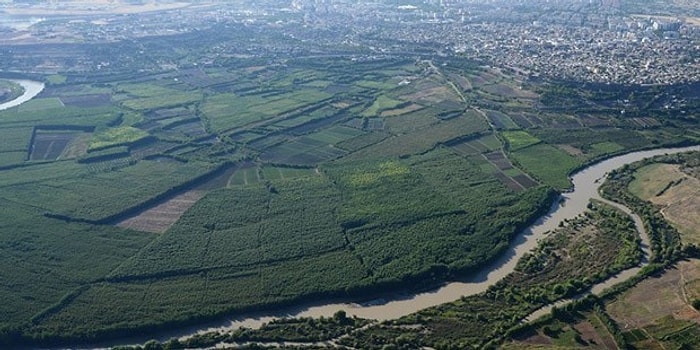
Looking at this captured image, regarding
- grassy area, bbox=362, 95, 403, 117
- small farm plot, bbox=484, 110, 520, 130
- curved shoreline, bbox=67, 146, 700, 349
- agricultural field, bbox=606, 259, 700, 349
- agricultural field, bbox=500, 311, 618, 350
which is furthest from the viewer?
grassy area, bbox=362, 95, 403, 117

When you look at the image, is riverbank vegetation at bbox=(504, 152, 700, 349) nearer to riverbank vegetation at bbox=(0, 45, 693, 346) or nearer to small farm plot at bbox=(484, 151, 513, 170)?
riverbank vegetation at bbox=(0, 45, 693, 346)

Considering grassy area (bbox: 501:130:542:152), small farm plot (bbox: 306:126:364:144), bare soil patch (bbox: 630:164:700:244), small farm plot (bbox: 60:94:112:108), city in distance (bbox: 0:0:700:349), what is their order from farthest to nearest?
small farm plot (bbox: 60:94:112:108), small farm plot (bbox: 306:126:364:144), grassy area (bbox: 501:130:542:152), bare soil patch (bbox: 630:164:700:244), city in distance (bbox: 0:0:700:349)

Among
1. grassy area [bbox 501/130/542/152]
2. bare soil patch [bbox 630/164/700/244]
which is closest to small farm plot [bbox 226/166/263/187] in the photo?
grassy area [bbox 501/130/542/152]

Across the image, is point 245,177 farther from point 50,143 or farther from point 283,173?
point 50,143

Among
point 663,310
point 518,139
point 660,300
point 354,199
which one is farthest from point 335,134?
point 663,310

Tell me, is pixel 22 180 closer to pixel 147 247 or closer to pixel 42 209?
pixel 42 209

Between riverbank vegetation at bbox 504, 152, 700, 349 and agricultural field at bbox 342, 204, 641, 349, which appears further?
agricultural field at bbox 342, 204, 641, 349

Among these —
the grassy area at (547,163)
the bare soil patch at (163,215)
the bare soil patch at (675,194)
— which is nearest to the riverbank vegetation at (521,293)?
the bare soil patch at (675,194)

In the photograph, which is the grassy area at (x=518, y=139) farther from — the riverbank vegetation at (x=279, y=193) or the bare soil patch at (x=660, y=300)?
the bare soil patch at (x=660, y=300)
